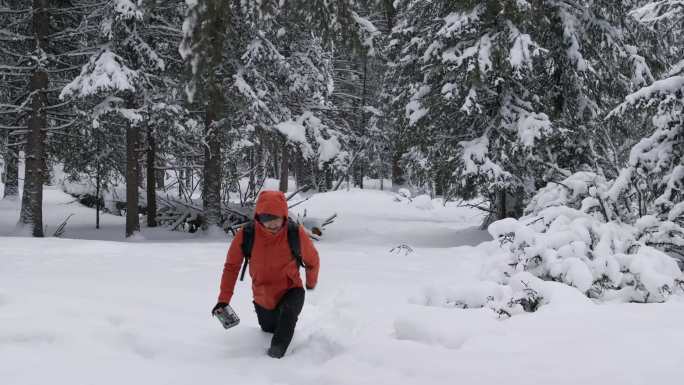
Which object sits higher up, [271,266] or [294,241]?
[294,241]

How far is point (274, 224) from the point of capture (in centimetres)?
438

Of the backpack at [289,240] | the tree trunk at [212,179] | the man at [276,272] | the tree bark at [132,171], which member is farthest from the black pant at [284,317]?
the tree bark at [132,171]

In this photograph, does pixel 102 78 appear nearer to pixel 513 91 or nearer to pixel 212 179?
pixel 212 179

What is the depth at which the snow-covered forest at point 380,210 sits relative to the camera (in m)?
4.09

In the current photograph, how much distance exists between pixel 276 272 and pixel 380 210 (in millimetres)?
18849

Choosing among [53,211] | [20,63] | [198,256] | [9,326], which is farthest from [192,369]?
[53,211]

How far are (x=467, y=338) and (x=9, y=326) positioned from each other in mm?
3514

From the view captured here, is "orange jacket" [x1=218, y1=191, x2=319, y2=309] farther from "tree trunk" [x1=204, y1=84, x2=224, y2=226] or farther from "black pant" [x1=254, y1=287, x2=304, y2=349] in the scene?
"tree trunk" [x1=204, y1=84, x2=224, y2=226]

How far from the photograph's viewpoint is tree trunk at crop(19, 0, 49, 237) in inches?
528

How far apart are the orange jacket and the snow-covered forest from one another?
0.46 metres

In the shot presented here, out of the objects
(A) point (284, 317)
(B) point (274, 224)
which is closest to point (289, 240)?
(B) point (274, 224)

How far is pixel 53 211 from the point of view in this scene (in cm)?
1906

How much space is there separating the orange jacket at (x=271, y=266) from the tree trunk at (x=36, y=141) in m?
11.0

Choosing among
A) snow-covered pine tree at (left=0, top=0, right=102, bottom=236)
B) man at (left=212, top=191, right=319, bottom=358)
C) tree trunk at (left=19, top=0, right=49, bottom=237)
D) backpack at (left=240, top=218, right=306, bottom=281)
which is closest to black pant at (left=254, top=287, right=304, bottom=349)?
man at (left=212, top=191, right=319, bottom=358)
